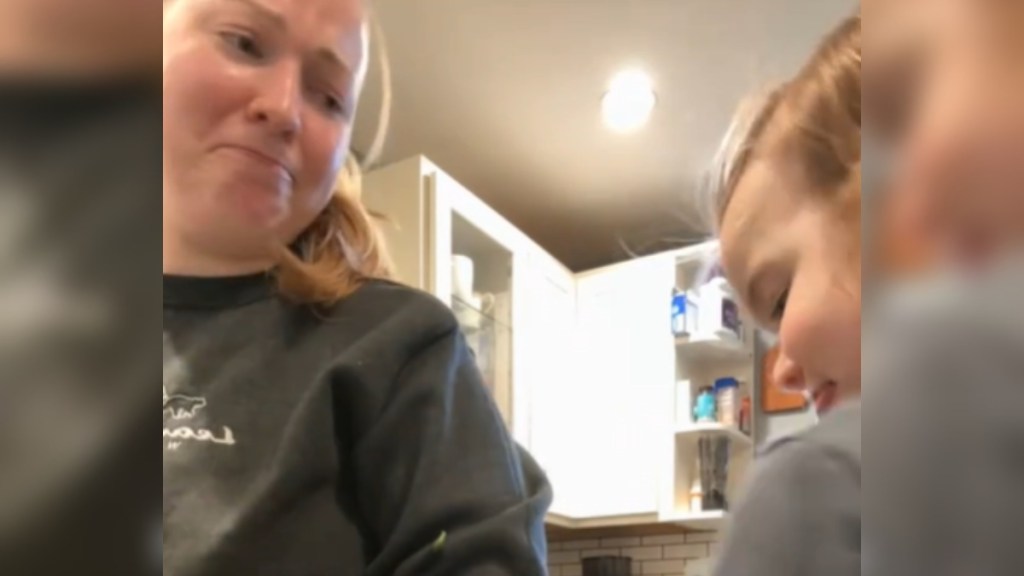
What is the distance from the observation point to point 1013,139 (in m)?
0.14

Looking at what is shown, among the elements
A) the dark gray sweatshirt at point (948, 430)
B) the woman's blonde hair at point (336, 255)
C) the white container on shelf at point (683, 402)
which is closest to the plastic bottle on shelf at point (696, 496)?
the white container on shelf at point (683, 402)

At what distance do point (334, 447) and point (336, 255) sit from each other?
12 centimetres

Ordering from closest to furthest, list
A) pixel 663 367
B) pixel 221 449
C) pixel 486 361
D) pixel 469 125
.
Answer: pixel 221 449 < pixel 469 125 < pixel 486 361 < pixel 663 367

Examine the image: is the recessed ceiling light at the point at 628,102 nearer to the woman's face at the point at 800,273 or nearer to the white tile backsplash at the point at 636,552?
the white tile backsplash at the point at 636,552

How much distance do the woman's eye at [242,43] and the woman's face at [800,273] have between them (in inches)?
8.3

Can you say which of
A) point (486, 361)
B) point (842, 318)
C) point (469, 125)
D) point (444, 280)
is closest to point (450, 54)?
point (469, 125)

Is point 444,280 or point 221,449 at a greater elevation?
point 444,280

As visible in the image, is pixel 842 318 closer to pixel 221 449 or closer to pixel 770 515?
pixel 770 515

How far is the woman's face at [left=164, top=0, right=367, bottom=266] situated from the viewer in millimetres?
389

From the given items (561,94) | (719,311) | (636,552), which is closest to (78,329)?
(719,311)

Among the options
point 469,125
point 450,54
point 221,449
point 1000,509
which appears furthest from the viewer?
point 469,125

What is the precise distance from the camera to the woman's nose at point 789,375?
268mm

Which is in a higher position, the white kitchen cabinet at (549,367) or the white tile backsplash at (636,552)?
the white kitchen cabinet at (549,367)

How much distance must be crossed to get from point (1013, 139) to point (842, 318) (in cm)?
9
